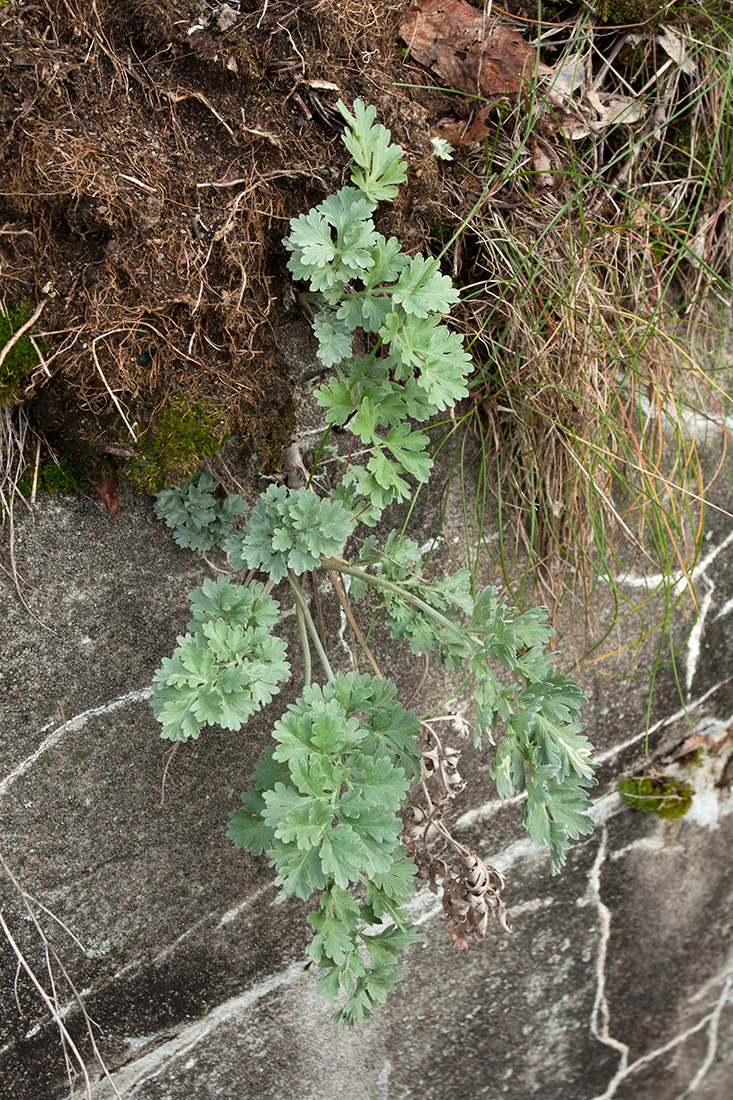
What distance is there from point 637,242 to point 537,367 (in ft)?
1.52

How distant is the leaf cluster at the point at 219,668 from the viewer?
4.28 ft

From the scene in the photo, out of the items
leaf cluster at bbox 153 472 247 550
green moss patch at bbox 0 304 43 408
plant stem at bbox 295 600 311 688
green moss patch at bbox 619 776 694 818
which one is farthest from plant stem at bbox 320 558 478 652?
green moss patch at bbox 619 776 694 818

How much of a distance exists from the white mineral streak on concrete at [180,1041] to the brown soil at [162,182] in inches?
55.9

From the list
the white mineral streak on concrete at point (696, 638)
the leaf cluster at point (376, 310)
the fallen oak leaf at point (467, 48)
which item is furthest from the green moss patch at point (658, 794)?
the fallen oak leaf at point (467, 48)

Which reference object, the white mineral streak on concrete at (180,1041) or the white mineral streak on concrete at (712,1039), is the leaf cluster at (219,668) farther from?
the white mineral streak on concrete at (712,1039)

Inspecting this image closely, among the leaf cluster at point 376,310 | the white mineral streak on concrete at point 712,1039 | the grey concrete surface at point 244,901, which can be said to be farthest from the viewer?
the white mineral streak on concrete at point 712,1039

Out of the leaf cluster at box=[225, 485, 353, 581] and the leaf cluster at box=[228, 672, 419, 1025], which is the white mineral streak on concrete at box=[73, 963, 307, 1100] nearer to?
the leaf cluster at box=[228, 672, 419, 1025]

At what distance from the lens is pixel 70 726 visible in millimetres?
1618

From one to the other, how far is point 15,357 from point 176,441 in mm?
317

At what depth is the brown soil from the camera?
4.25 ft

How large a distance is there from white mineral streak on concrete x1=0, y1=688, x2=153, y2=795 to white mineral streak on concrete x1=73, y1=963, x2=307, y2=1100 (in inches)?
31.6

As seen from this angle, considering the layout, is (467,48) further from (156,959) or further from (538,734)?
(156,959)

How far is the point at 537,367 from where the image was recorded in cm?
176

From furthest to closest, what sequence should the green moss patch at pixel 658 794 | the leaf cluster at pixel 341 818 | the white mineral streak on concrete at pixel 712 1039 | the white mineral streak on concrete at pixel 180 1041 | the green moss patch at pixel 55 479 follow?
the white mineral streak on concrete at pixel 712 1039, the green moss patch at pixel 658 794, the white mineral streak on concrete at pixel 180 1041, the green moss patch at pixel 55 479, the leaf cluster at pixel 341 818
